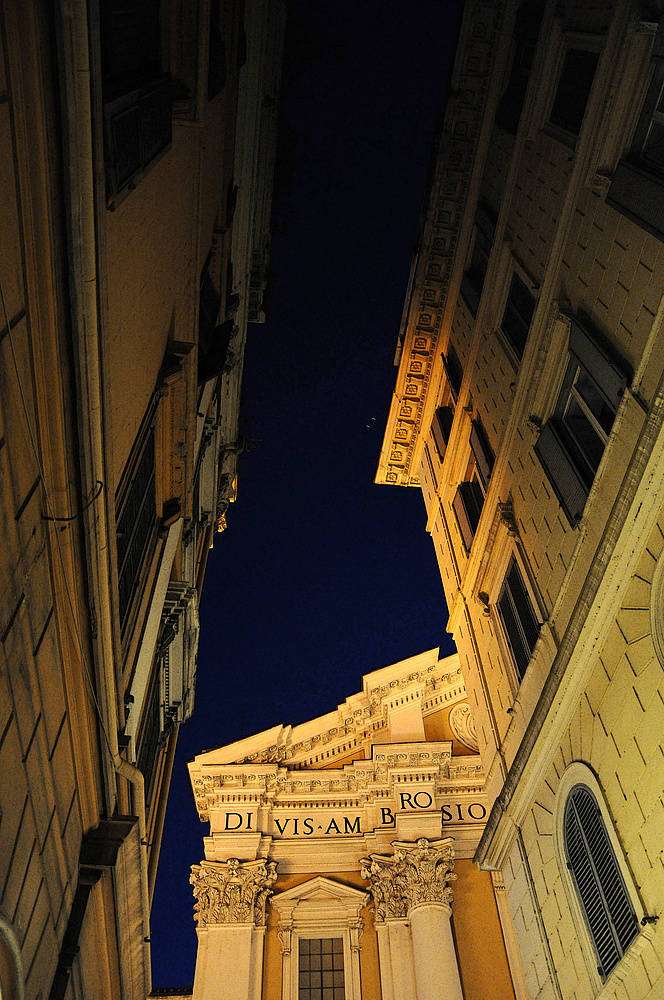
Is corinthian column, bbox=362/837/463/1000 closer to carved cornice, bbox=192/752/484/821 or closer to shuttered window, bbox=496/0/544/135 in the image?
carved cornice, bbox=192/752/484/821

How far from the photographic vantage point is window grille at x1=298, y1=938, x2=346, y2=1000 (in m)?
16.4

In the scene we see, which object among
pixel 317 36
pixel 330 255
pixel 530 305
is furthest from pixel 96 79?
pixel 330 255

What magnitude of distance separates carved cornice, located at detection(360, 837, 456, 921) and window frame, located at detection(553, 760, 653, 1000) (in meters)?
9.41

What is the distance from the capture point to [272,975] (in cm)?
1650

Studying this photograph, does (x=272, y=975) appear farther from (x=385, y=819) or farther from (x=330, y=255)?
(x=330, y=255)

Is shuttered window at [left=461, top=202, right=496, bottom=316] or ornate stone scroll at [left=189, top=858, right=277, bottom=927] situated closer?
shuttered window at [left=461, top=202, right=496, bottom=316]

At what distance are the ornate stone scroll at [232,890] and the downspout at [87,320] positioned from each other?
12206 mm

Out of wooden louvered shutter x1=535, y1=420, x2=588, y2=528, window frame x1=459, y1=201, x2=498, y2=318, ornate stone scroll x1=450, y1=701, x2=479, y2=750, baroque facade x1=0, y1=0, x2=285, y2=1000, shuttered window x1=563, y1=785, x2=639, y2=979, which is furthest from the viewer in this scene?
ornate stone scroll x1=450, y1=701, x2=479, y2=750

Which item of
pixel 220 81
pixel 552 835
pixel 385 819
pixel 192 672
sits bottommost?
pixel 385 819

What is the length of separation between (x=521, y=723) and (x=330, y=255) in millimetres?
19299

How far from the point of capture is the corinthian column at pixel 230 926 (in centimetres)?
1595

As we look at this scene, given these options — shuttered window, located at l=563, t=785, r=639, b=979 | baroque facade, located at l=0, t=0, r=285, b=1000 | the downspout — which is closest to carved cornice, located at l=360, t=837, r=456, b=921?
baroque facade, located at l=0, t=0, r=285, b=1000

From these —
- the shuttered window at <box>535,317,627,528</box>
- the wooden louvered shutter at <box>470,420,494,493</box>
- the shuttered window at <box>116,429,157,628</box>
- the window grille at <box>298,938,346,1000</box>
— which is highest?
the shuttered window at <box>535,317,627,528</box>

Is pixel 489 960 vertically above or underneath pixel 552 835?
underneath
